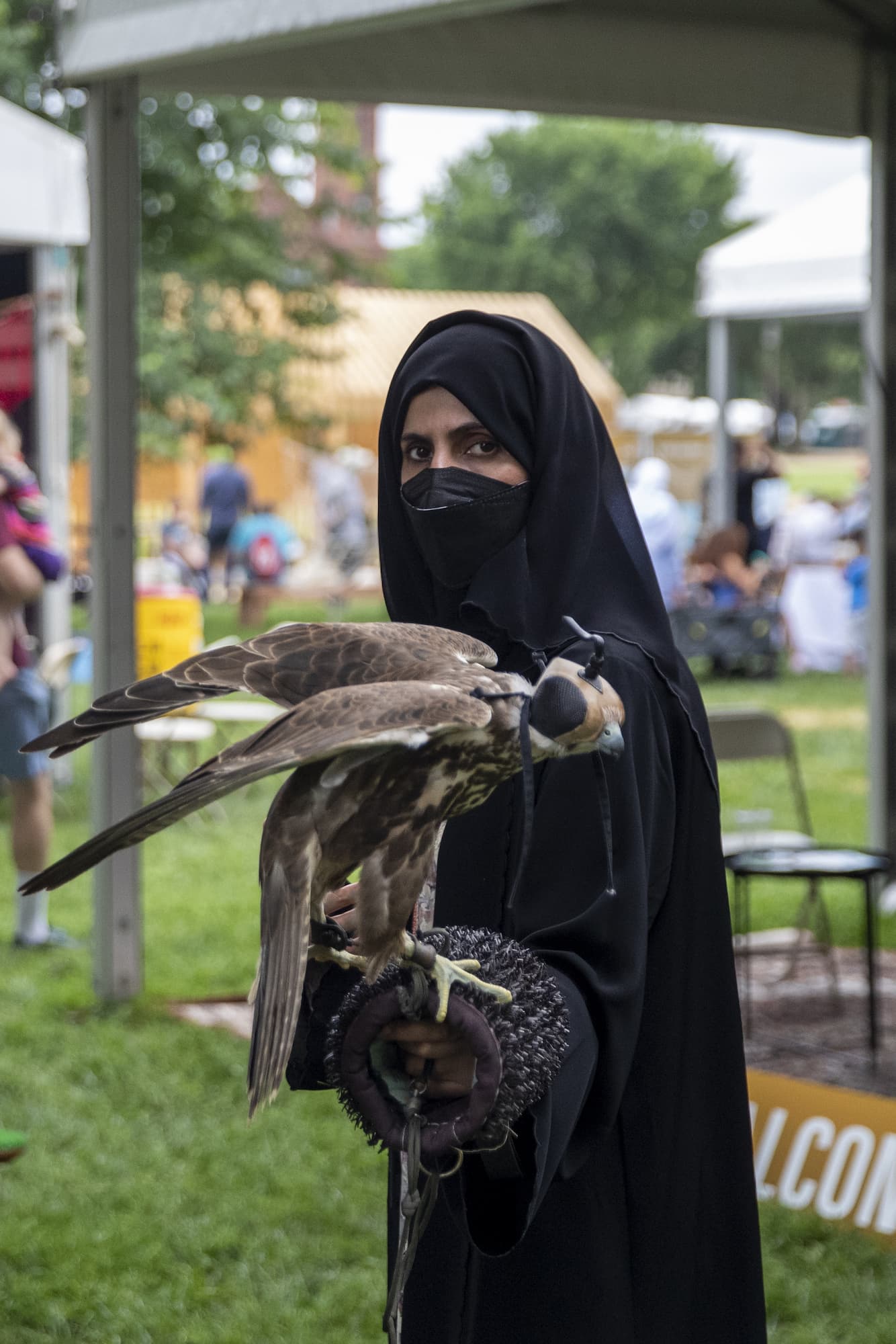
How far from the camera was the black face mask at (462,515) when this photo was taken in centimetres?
184

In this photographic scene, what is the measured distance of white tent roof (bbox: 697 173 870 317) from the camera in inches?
→ 525

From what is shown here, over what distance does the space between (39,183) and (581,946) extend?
8972 millimetres

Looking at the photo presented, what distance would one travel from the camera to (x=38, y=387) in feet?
33.2

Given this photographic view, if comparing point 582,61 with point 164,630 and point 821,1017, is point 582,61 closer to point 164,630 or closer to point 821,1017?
point 821,1017

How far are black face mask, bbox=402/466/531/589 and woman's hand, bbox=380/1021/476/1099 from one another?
634mm

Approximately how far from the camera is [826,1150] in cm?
430

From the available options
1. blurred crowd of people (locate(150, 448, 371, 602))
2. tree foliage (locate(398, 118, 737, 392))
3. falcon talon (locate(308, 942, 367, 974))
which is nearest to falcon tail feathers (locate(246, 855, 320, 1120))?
falcon talon (locate(308, 942, 367, 974))

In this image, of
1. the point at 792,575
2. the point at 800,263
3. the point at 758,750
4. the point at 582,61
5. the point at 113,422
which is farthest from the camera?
the point at 792,575

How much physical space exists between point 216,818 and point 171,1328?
5.90 m

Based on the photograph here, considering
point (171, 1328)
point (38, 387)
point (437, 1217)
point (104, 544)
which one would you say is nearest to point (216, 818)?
point (38, 387)

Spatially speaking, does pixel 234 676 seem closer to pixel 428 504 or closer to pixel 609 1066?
pixel 428 504

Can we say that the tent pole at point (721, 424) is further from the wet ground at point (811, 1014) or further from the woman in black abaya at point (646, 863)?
the woman in black abaya at point (646, 863)

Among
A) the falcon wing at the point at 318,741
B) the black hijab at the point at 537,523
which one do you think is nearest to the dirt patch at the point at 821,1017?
the black hijab at the point at 537,523

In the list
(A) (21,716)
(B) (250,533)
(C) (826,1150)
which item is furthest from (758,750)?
(B) (250,533)
